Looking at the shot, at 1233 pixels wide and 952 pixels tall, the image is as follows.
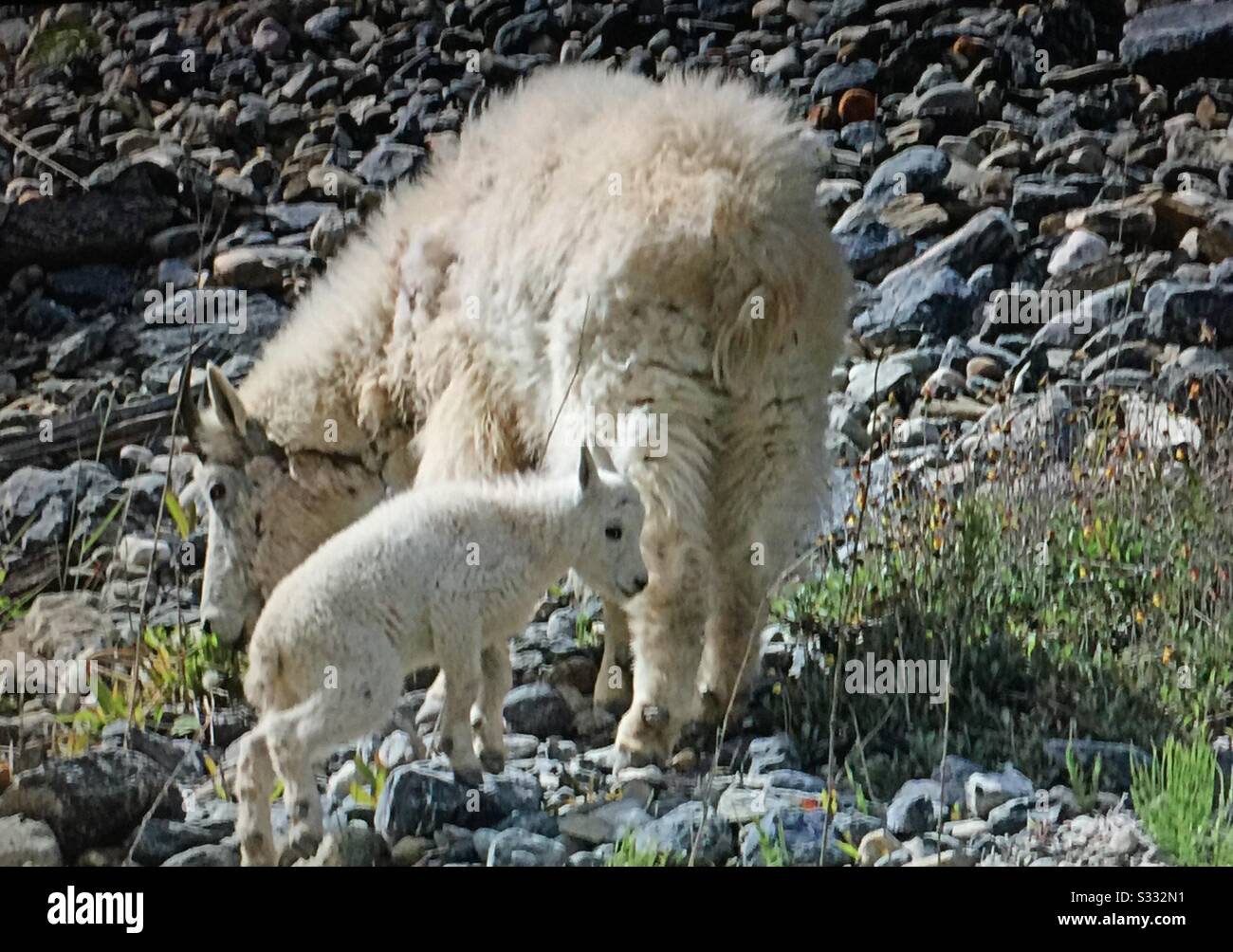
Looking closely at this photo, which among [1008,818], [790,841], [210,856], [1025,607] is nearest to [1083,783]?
[1008,818]

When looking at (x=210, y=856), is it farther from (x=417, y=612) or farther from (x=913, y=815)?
(x=913, y=815)

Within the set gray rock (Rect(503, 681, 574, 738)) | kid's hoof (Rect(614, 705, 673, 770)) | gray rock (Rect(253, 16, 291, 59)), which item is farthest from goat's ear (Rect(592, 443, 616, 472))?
Answer: gray rock (Rect(253, 16, 291, 59))

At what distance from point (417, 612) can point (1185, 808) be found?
2000mm

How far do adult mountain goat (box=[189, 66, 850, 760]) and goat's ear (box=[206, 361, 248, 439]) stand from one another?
0.01m

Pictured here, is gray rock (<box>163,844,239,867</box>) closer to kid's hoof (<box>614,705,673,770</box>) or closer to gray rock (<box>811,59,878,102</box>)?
kid's hoof (<box>614,705,673,770</box>)

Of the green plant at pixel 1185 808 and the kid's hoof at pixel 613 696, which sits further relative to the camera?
the kid's hoof at pixel 613 696

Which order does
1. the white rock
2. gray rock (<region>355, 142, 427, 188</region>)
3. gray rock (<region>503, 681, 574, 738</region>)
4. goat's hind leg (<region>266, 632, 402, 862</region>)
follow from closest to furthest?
goat's hind leg (<region>266, 632, 402, 862</region>), gray rock (<region>503, 681, 574, 738</region>), the white rock, gray rock (<region>355, 142, 427, 188</region>)

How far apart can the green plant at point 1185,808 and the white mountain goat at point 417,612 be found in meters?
1.41

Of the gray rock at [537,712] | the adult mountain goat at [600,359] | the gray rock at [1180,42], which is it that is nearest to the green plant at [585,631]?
the adult mountain goat at [600,359]

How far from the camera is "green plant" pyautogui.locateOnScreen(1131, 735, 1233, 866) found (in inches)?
175

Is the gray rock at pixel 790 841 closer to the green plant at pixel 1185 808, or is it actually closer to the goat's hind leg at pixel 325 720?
the green plant at pixel 1185 808

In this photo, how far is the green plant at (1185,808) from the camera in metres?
4.45

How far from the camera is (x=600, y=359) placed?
184 inches

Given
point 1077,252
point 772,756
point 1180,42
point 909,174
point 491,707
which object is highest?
point 1180,42
